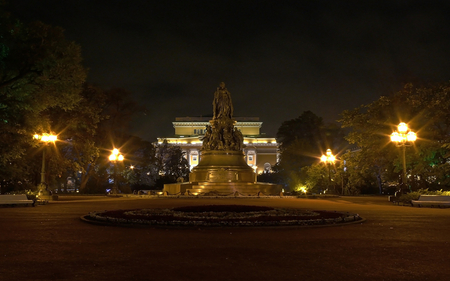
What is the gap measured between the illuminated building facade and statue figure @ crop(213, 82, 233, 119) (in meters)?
63.9

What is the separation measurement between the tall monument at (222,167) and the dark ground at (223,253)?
62.0 ft

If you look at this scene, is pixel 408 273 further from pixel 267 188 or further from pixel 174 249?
pixel 267 188

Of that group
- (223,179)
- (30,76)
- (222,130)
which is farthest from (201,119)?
(30,76)

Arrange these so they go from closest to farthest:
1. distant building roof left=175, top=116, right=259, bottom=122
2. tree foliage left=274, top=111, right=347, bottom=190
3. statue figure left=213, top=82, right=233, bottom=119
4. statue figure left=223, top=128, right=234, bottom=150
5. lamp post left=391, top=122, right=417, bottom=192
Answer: lamp post left=391, top=122, right=417, bottom=192 → statue figure left=223, top=128, right=234, bottom=150 → statue figure left=213, top=82, right=233, bottom=119 → tree foliage left=274, top=111, right=347, bottom=190 → distant building roof left=175, top=116, right=259, bottom=122

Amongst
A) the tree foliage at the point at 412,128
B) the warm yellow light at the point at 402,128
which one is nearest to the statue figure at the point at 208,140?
the tree foliage at the point at 412,128

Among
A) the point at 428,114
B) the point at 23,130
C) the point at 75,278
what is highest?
the point at 428,114

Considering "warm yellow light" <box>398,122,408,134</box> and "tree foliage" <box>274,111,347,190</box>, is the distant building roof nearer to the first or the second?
"tree foliage" <box>274,111,347,190</box>

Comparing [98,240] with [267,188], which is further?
[267,188]

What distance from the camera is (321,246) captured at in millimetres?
7750

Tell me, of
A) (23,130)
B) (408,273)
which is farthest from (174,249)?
(23,130)

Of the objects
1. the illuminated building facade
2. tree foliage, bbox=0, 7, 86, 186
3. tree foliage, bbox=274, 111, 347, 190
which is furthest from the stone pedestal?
the illuminated building facade

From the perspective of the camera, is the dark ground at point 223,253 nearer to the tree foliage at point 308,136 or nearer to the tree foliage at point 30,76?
the tree foliage at point 30,76

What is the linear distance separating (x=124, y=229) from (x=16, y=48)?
48.1ft

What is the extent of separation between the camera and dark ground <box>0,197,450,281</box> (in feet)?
18.5
